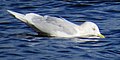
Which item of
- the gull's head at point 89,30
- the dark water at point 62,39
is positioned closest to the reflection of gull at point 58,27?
the gull's head at point 89,30

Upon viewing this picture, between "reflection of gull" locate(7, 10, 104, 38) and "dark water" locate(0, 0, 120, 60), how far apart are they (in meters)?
0.17

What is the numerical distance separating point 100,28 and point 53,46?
2.03 meters

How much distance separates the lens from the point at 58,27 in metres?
11.4

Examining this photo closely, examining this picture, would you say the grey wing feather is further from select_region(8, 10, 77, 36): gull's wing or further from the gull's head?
the gull's head

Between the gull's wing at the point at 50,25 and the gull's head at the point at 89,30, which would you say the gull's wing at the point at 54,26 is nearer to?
the gull's wing at the point at 50,25

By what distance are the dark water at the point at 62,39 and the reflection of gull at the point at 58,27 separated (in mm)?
170

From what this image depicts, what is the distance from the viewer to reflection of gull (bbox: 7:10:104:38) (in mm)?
11461

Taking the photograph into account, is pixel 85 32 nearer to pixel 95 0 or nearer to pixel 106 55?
pixel 106 55

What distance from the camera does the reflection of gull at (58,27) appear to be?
11461 millimetres

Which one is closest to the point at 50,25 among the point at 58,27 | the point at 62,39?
the point at 58,27

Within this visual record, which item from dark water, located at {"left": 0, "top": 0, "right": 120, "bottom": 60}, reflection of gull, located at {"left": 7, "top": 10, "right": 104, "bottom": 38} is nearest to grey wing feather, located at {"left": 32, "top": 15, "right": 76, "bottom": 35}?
reflection of gull, located at {"left": 7, "top": 10, "right": 104, "bottom": 38}

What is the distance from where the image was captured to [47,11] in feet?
45.9

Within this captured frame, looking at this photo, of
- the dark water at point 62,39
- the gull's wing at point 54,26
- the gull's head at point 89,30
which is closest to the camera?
the dark water at point 62,39

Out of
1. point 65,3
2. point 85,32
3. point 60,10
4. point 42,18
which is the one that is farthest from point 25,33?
point 65,3
